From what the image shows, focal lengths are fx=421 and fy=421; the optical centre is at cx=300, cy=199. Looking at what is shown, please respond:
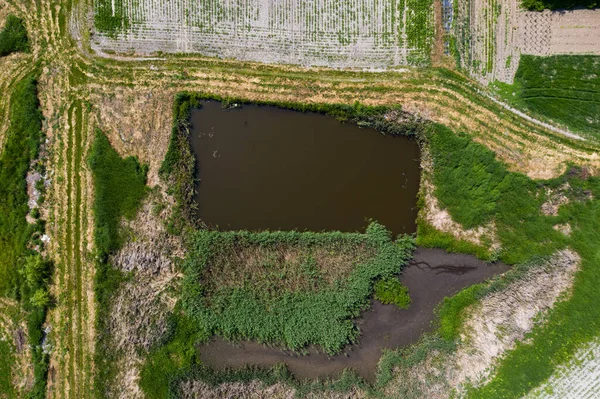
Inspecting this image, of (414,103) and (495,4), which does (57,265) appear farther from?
(495,4)

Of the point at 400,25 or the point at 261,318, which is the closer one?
the point at 261,318

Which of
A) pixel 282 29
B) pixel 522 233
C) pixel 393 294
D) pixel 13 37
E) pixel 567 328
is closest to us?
pixel 567 328

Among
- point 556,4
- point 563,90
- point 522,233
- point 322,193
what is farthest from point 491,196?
point 556,4

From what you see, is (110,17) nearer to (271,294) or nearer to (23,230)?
(23,230)

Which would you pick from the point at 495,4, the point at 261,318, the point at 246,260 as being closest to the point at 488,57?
the point at 495,4

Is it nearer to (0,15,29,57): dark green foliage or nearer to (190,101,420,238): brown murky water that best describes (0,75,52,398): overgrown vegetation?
(0,15,29,57): dark green foliage

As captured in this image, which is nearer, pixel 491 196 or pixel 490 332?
pixel 490 332

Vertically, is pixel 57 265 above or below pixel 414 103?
below
